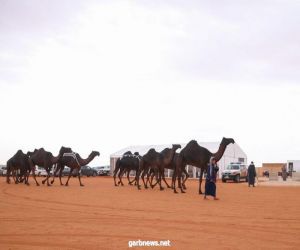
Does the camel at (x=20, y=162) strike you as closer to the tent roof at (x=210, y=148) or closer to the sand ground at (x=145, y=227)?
the sand ground at (x=145, y=227)

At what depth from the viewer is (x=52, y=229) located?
25.5 feet

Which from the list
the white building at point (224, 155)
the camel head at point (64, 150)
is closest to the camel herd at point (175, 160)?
the camel head at point (64, 150)

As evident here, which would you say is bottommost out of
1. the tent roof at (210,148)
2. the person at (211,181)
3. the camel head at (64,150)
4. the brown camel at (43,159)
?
the person at (211,181)

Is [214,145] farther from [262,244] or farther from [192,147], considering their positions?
[262,244]

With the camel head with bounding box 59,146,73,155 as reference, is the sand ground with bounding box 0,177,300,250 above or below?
below

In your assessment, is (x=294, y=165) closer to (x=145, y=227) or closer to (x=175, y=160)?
(x=175, y=160)

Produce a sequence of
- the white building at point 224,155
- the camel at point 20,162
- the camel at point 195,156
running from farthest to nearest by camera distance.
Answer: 1. the white building at point 224,155
2. the camel at point 20,162
3. the camel at point 195,156

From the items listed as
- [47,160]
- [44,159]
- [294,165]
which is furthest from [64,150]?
[294,165]

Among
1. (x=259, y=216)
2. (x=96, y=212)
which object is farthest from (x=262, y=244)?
(x=96, y=212)

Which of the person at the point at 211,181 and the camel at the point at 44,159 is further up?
the camel at the point at 44,159

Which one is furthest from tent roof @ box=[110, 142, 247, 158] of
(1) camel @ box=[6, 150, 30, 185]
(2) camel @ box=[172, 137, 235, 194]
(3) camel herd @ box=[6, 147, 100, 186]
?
(2) camel @ box=[172, 137, 235, 194]

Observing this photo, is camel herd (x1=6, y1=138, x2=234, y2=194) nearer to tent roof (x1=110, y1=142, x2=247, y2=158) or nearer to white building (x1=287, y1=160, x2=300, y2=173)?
tent roof (x1=110, y1=142, x2=247, y2=158)

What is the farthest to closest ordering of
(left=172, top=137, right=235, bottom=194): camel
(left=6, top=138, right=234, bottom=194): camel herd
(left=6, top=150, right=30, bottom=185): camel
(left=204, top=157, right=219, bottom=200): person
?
(left=6, top=150, right=30, bottom=185): camel, (left=6, top=138, right=234, bottom=194): camel herd, (left=172, top=137, right=235, bottom=194): camel, (left=204, top=157, right=219, bottom=200): person

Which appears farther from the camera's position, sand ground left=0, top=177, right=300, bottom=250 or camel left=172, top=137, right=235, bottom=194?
camel left=172, top=137, right=235, bottom=194
